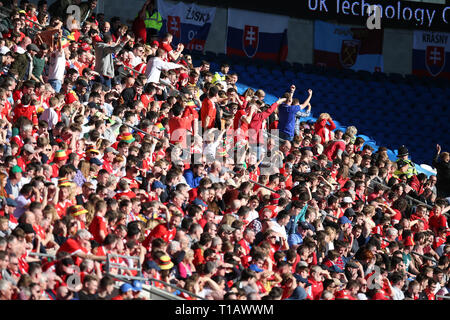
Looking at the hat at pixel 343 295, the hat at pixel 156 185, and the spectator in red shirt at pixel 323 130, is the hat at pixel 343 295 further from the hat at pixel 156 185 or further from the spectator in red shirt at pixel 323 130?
the spectator in red shirt at pixel 323 130

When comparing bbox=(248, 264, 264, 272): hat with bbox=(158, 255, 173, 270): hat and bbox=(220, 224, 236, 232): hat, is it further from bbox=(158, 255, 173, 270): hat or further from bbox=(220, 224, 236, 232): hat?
bbox=(158, 255, 173, 270): hat

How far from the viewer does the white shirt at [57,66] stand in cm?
1598

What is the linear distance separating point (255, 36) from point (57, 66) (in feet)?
35.9

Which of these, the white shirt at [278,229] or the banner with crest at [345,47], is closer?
the white shirt at [278,229]

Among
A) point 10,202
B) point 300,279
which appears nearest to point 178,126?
point 300,279

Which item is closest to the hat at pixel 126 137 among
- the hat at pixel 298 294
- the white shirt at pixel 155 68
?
the white shirt at pixel 155 68

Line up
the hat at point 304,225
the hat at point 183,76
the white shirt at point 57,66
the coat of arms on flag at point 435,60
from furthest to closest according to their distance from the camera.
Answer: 1. the coat of arms on flag at point 435,60
2. the hat at point 183,76
3. the white shirt at point 57,66
4. the hat at point 304,225

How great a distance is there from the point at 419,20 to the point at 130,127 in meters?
13.4

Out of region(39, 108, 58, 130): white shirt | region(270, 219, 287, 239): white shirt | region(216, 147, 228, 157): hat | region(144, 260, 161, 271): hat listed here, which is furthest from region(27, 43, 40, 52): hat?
region(144, 260, 161, 271): hat

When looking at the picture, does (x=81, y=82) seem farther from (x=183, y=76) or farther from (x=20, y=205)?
(x=20, y=205)

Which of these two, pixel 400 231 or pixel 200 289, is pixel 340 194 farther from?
pixel 200 289

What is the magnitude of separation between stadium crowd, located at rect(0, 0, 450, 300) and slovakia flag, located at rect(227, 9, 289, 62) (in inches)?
220

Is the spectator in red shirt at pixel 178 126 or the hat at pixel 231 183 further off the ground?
the spectator in red shirt at pixel 178 126

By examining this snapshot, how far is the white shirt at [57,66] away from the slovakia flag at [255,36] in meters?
10.4
